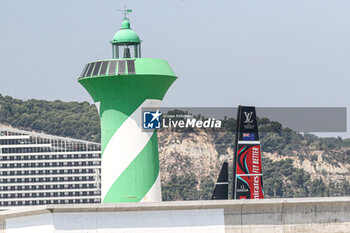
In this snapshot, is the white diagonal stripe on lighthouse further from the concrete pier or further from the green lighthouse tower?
the concrete pier

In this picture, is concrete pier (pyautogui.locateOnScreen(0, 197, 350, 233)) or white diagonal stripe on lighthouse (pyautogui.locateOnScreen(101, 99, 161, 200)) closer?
concrete pier (pyautogui.locateOnScreen(0, 197, 350, 233))

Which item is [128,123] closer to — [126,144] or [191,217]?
[126,144]

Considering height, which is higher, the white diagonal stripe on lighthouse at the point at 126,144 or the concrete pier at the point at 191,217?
the white diagonal stripe on lighthouse at the point at 126,144

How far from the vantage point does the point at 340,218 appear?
726 inches

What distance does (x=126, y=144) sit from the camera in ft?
63.2

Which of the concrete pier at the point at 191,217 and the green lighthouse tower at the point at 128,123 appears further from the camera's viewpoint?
the green lighthouse tower at the point at 128,123

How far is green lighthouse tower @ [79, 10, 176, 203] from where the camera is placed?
19.1 metres

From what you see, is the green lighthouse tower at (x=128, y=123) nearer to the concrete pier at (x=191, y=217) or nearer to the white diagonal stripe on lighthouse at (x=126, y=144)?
the white diagonal stripe on lighthouse at (x=126, y=144)

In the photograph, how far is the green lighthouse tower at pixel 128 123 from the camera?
62.7 ft

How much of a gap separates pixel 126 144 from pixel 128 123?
43 centimetres

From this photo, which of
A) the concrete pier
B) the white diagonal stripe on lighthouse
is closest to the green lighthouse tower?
the white diagonal stripe on lighthouse

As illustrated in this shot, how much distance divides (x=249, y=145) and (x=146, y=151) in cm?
1332

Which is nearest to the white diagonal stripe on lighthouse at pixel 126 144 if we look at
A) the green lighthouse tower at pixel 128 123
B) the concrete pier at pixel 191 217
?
the green lighthouse tower at pixel 128 123

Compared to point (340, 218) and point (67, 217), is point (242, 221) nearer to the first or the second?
point (340, 218)
